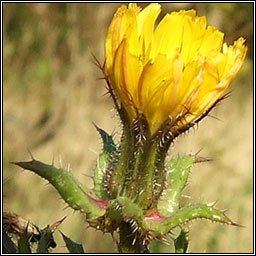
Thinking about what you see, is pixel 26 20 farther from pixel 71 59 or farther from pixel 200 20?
pixel 200 20

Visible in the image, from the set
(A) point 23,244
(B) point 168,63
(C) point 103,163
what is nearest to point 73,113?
(C) point 103,163

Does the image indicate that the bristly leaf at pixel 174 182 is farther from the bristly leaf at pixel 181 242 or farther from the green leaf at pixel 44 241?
the green leaf at pixel 44 241

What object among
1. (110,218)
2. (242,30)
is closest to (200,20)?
(110,218)

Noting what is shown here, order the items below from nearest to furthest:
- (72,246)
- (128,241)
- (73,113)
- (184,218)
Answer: (184,218) → (128,241) → (72,246) → (73,113)

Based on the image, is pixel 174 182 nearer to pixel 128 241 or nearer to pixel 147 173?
pixel 147 173

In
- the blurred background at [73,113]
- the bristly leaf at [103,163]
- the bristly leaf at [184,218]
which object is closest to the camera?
the bristly leaf at [184,218]

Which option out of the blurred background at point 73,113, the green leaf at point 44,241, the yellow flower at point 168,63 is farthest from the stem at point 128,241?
the blurred background at point 73,113
